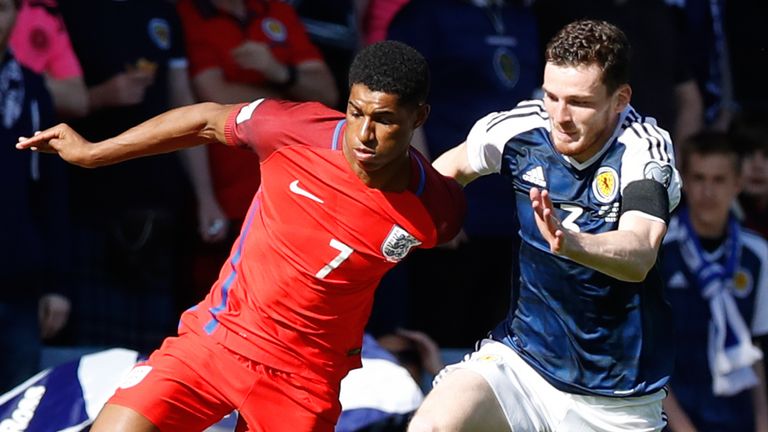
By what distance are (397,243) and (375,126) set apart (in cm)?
47

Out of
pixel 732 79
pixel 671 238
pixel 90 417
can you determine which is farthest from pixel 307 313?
pixel 732 79

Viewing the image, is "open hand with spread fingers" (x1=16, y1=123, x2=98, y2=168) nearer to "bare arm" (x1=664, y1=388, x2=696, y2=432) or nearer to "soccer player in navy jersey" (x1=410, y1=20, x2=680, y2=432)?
"soccer player in navy jersey" (x1=410, y1=20, x2=680, y2=432)

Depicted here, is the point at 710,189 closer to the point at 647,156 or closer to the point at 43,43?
the point at 647,156

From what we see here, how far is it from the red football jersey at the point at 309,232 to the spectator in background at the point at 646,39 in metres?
2.88

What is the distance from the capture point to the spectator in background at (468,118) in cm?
800

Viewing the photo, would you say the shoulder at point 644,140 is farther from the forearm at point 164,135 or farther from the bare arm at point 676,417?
the bare arm at point 676,417

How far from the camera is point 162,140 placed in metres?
5.64

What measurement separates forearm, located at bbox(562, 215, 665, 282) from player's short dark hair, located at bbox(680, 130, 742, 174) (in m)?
3.29

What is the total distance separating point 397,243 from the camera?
225 inches

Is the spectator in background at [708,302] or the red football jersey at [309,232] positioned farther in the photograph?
the spectator in background at [708,302]

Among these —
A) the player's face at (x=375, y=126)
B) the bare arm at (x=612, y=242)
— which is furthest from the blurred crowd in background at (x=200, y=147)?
the bare arm at (x=612, y=242)

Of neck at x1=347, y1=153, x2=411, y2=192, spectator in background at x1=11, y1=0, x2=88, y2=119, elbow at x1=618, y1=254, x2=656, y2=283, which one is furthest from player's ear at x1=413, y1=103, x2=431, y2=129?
spectator in background at x1=11, y1=0, x2=88, y2=119

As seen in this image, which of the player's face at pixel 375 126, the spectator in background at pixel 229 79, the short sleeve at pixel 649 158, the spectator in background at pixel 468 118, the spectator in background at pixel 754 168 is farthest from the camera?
the spectator in background at pixel 754 168

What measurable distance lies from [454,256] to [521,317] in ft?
7.96
